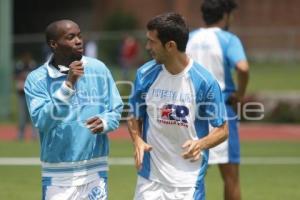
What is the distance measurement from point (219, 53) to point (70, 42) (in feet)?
8.80

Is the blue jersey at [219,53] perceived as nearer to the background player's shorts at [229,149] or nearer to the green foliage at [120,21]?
the background player's shorts at [229,149]

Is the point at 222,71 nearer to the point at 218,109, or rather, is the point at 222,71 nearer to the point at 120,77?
the point at 218,109

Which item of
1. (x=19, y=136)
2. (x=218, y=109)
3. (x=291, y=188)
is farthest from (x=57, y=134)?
(x=19, y=136)

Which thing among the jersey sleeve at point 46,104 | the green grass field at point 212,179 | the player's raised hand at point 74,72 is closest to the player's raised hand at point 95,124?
the jersey sleeve at point 46,104

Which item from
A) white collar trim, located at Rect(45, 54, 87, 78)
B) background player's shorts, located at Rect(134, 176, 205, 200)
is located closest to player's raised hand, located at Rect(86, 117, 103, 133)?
white collar trim, located at Rect(45, 54, 87, 78)

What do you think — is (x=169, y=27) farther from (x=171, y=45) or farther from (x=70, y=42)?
(x=70, y=42)

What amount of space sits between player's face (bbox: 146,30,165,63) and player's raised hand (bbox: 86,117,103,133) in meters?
0.63

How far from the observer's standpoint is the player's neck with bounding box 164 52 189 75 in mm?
5910

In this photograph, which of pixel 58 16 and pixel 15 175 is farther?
pixel 58 16

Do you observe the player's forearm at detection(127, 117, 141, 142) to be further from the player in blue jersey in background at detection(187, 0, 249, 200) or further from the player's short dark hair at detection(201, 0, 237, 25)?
the player's short dark hair at detection(201, 0, 237, 25)

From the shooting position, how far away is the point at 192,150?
224 inches

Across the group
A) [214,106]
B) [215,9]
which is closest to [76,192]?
[214,106]

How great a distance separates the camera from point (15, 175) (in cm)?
1185

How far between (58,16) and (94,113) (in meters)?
38.3
